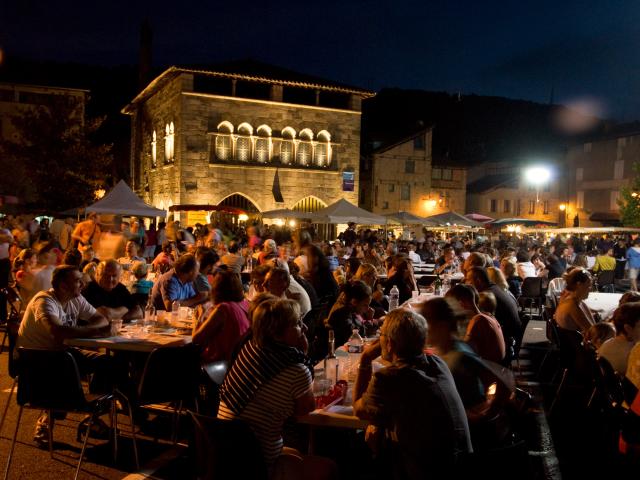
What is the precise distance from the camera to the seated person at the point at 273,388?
326 cm

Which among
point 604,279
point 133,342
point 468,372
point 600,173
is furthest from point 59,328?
point 600,173

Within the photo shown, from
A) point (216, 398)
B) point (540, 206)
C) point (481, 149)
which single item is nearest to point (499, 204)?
point (540, 206)

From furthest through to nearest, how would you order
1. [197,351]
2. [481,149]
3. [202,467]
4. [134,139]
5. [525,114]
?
[525,114] → [481,149] → [134,139] → [197,351] → [202,467]

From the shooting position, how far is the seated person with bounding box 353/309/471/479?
2.82 m

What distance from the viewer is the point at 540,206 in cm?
4838

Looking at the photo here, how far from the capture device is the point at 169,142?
29484 millimetres

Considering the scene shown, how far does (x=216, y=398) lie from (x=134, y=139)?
34.8m

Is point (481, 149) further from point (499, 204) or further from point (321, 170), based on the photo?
point (321, 170)

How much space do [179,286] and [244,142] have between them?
21777mm

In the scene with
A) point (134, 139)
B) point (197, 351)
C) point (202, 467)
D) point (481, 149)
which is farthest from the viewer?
point (481, 149)

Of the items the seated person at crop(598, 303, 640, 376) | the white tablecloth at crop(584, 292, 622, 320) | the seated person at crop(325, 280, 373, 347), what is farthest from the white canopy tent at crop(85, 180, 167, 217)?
the seated person at crop(598, 303, 640, 376)

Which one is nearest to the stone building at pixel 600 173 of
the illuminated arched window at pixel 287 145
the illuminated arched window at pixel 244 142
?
the illuminated arched window at pixel 287 145

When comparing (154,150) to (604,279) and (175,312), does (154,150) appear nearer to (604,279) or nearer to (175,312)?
(604,279)

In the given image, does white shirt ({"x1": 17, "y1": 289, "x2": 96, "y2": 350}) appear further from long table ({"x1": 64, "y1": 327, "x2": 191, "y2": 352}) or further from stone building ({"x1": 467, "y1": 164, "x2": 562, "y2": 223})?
stone building ({"x1": 467, "y1": 164, "x2": 562, "y2": 223})
